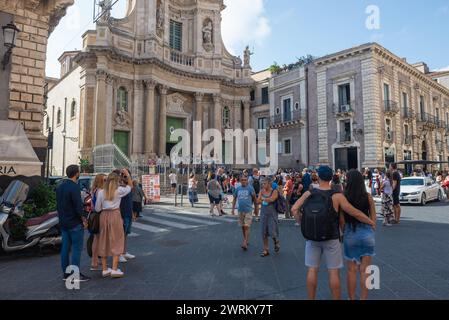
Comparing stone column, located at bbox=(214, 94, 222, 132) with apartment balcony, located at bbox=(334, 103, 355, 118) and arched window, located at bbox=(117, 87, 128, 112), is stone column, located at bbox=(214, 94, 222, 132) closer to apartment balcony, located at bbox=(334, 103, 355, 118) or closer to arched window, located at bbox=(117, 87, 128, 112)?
arched window, located at bbox=(117, 87, 128, 112)

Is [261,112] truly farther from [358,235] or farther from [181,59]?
[358,235]

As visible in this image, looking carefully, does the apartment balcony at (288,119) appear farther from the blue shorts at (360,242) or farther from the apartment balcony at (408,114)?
the blue shorts at (360,242)

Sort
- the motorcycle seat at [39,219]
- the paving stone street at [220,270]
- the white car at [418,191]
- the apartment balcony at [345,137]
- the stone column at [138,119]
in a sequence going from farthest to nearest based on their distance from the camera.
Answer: the apartment balcony at [345,137] < the stone column at [138,119] < the white car at [418,191] < the motorcycle seat at [39,219] < the paving stone street at [220,270]

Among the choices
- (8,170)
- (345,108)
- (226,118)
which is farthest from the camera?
(226,118)

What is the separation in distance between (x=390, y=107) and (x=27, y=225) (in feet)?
91.6

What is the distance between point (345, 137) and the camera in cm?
2802

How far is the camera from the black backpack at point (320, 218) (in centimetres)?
357

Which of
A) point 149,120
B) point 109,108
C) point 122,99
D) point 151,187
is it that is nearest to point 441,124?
point 149,120

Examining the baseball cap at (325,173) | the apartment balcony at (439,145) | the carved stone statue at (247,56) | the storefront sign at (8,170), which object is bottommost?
the baseball cap at (325,173)

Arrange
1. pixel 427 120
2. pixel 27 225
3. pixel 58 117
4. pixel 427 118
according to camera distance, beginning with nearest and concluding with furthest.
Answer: pixel 27 225 < pixel 58 117 < pixel 427 120 < pixel 427 118

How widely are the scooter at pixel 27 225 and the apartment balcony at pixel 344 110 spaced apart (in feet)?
83.7

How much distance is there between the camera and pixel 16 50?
1141 cm

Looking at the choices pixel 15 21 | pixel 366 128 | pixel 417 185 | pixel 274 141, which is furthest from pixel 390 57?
pixel 15 21

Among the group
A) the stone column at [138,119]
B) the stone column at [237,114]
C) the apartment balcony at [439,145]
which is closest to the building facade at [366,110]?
the apartment balcony at [439,145]
